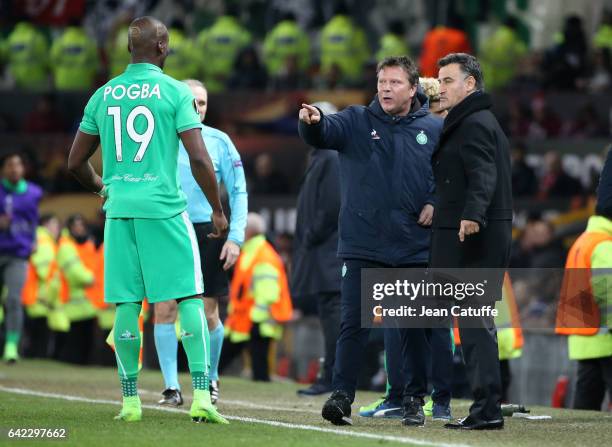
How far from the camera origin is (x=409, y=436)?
7879 mm

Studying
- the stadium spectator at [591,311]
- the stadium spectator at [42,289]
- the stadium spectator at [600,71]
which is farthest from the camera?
the stadium spectator at [600,71]

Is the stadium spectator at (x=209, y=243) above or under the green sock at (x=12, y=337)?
above

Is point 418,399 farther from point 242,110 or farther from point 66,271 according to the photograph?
point 242,110

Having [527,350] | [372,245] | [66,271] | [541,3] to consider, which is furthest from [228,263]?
[541,3]

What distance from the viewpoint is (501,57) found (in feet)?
76.0

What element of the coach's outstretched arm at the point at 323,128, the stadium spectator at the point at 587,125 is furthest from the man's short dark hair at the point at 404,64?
the stadium spectator at the point at 587,125

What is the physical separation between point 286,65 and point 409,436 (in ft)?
53.5

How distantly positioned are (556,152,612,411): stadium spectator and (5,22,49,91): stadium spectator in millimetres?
16251

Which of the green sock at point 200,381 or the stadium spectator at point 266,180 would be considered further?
the stadium spectator at point 266,180

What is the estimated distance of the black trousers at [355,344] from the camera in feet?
27.8

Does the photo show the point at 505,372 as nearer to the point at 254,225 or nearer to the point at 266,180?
the point at 254,225

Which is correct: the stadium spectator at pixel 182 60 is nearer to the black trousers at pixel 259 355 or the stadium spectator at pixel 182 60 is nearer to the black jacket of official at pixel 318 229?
the black trousers at pixel 259 355

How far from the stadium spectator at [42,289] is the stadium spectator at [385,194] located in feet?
34.7

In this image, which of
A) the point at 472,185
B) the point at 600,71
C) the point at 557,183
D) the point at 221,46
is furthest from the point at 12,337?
the point at 472,185
